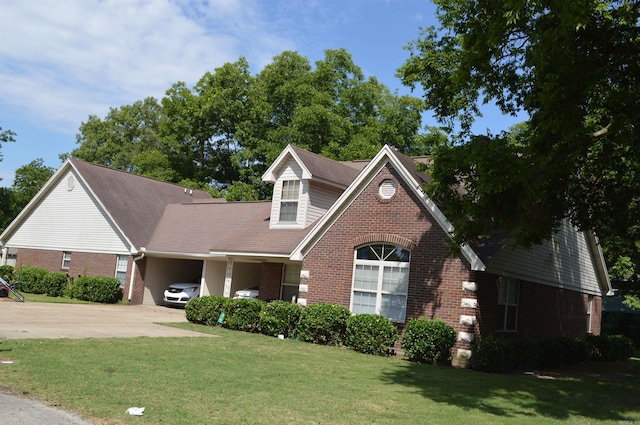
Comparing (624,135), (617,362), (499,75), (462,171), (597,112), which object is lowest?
(617,362)

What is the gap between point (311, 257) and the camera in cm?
1970

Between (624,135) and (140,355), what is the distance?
10.8 metres

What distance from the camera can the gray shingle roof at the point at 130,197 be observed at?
29219mm

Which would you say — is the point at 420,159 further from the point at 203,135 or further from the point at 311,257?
the point at 203,135

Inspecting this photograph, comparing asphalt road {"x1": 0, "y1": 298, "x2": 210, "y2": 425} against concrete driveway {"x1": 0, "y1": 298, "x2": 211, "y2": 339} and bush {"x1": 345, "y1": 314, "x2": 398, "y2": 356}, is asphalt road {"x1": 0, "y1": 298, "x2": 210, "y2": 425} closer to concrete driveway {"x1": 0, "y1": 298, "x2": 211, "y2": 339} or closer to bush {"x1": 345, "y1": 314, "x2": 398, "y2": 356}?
concrete driveway {"x1": 0, "y1": 298, "x2": 211, "y2": 339}

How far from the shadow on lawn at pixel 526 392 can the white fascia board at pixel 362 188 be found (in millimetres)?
3249

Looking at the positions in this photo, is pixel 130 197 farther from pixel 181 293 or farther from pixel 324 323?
pixel 324 323

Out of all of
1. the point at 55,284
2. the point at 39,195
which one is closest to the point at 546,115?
the point at 55,284

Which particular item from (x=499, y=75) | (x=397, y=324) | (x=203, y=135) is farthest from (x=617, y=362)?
(x=203, y=135)

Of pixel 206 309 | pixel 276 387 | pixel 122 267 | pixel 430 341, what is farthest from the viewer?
pixel 122 267

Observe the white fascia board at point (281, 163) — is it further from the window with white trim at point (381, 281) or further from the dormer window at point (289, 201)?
the window with white trim at point (381, 281)

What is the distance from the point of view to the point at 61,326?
55.1 feet

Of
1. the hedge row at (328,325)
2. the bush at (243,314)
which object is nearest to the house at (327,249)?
the hedge row at (328,325)

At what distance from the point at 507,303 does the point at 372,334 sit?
15.9ft
